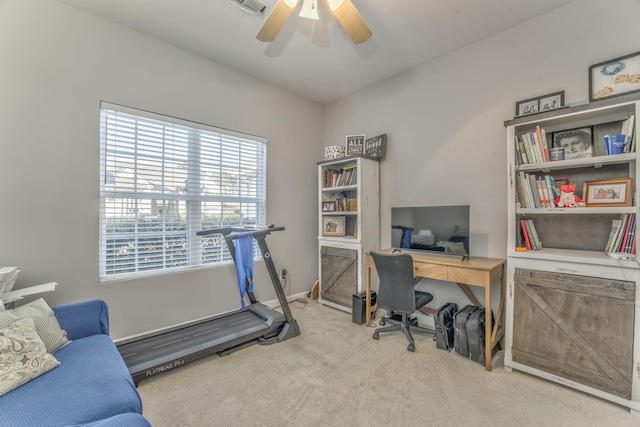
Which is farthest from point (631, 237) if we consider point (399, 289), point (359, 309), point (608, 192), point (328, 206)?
point (328, 206)

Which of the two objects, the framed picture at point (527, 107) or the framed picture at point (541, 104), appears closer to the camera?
the framed picture at point (541, 104)

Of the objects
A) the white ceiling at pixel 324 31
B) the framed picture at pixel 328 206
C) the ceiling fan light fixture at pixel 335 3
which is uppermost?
the white ceiling at pixel 324 31

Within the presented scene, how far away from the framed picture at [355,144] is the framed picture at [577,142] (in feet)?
6.71

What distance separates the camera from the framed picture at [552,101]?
2.28m

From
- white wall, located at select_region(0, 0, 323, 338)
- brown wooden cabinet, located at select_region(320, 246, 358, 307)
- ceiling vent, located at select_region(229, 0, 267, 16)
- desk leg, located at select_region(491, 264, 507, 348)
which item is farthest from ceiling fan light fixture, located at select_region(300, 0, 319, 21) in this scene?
desk leg, located at select_region(491, 264, 507, 348)

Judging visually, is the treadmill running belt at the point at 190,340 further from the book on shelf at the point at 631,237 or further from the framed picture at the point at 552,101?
the framed picture at the point at 552,101

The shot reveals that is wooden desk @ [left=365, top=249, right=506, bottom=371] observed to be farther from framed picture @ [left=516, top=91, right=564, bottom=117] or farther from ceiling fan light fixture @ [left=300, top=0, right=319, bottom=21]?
ceiling fan light fixture @ [left=300, top=0, right=319, bottom=21]

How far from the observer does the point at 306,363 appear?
2.29 metres

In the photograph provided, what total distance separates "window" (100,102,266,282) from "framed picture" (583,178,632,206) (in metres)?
3.27

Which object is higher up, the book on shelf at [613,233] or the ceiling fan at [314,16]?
the ceiling fan at [314,16]

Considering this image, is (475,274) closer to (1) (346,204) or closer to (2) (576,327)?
(2) (576,327)

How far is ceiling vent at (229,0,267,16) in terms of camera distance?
7.25 ft

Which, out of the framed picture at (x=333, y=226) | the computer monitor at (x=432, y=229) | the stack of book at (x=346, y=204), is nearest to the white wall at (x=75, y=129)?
the framed picture at (x=333, y=226)

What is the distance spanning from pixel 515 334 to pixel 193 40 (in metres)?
4.00
